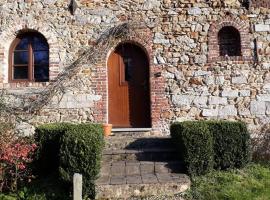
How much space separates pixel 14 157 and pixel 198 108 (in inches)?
187

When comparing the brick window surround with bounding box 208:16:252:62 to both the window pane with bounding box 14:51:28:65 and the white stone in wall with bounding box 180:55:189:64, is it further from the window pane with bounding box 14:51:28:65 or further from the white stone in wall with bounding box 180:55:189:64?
the window pane with bounding box 14:51:28:65

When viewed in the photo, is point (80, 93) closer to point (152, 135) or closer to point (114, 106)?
point (114, 106)

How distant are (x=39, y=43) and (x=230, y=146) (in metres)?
5.76

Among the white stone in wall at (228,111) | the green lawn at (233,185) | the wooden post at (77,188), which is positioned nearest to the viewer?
the wooden post at (77,188)

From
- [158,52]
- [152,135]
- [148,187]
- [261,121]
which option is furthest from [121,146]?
[261,121]

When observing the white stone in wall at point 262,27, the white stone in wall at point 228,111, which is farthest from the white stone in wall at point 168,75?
the white stone in wall at point 262,27

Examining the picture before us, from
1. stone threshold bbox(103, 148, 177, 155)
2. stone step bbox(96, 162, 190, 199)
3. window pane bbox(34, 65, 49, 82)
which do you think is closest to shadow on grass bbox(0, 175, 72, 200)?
stone step bbox(96, 162, 190, 199)

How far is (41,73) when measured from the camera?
10.0m

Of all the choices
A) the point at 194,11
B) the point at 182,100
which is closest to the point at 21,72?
the point at 182,100

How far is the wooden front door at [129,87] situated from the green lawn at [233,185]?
3.26m

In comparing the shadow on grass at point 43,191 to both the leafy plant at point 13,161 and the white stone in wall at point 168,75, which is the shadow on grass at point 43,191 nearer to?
the leafy plant at point 13,161

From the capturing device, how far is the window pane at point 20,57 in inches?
396

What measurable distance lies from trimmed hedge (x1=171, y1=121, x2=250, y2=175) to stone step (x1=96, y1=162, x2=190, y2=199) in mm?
367

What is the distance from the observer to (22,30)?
9.92 metres
